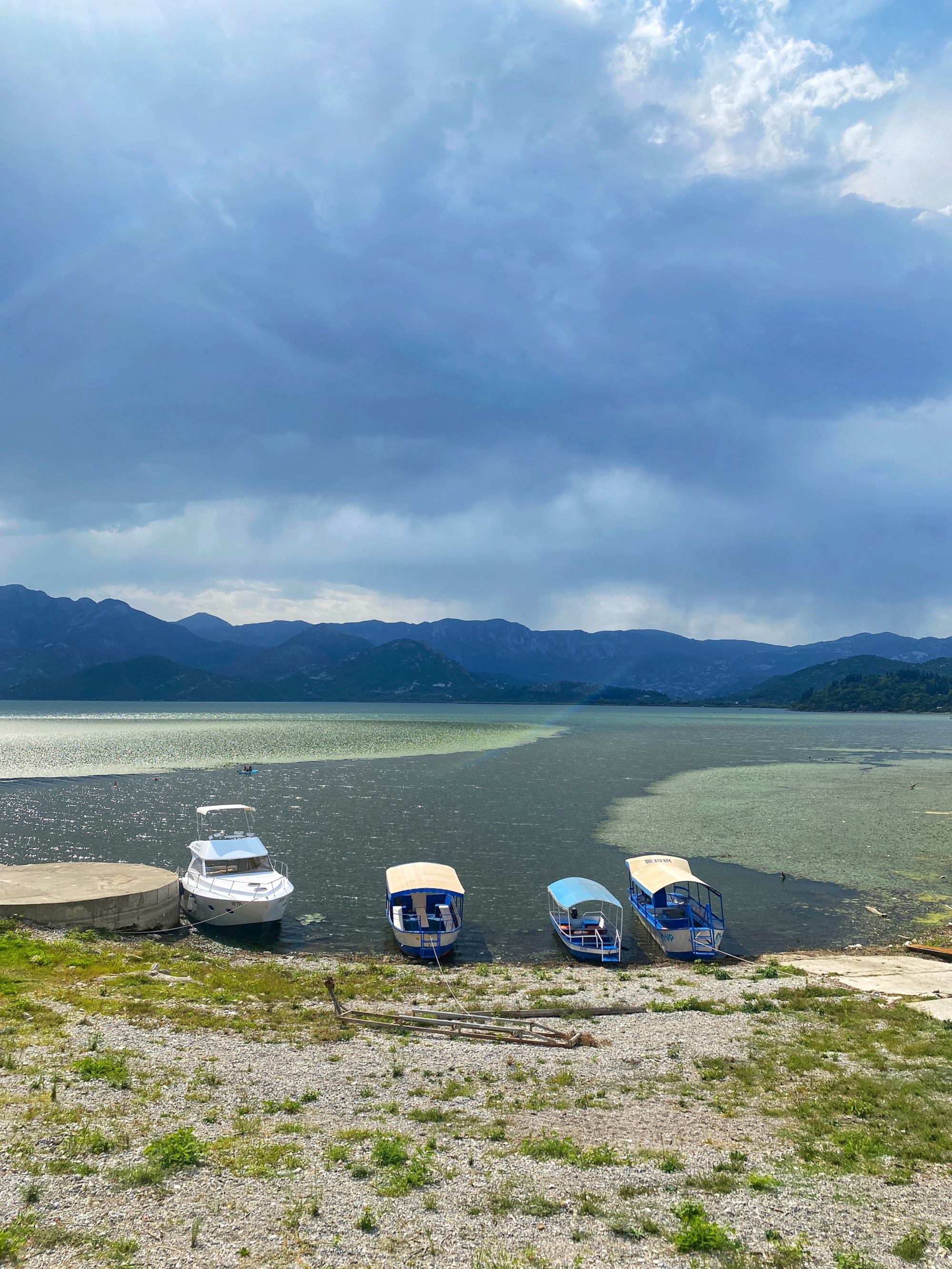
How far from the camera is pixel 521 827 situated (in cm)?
7325

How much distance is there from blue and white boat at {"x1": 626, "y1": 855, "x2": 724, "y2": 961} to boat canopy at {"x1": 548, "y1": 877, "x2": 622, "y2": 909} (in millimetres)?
2614

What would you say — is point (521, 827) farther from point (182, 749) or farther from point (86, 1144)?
point (182, 749)

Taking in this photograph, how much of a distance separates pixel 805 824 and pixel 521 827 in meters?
34.9

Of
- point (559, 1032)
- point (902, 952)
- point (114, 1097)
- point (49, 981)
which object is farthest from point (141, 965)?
point (902, 952)

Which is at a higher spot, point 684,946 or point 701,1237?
point 701,1237

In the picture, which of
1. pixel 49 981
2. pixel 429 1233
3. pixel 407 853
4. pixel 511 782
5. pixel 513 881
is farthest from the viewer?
pixel 511 782

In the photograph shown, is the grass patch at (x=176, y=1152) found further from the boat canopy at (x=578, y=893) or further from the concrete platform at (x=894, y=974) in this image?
the boat canopy at (x=578, y=893)

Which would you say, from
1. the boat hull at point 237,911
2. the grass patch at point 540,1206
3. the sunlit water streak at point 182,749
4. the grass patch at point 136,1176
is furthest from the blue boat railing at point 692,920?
the sunlit water streak at point 182,749

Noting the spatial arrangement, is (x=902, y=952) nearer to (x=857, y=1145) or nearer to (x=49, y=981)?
(x=857, y=1145)

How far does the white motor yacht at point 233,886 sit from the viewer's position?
42.2 metres

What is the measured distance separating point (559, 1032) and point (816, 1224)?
12.6 meters

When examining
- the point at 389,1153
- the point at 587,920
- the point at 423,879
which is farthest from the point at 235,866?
the point at 389,1153

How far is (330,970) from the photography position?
35.0 m

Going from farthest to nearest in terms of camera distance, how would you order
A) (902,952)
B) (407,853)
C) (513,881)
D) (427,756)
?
(427,756)
(407,853)
(513,881)
(902,952)
